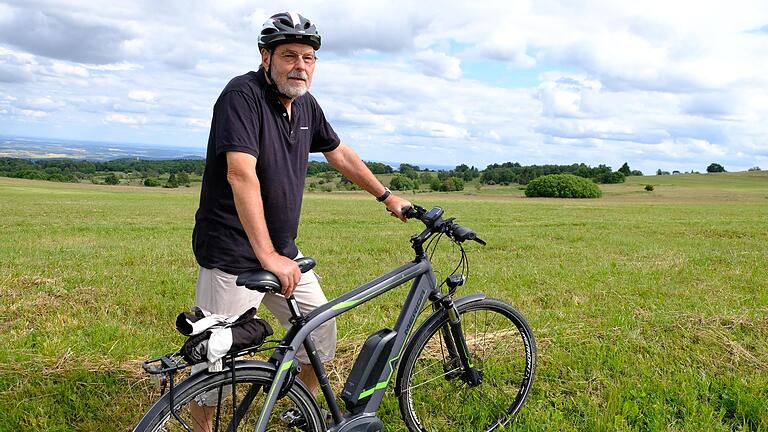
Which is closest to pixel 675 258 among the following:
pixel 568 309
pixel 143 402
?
pixel 568 309

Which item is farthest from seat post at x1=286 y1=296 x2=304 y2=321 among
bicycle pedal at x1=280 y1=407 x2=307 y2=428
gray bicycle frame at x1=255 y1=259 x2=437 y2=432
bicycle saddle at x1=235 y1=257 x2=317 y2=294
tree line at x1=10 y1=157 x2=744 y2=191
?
tree line at x1=10 y1=157 x2=744 y2=191

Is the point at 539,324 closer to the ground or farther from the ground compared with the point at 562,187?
farther from the ground

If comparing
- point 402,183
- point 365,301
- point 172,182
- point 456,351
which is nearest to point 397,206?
point 365,301

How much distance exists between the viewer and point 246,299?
12.3ft

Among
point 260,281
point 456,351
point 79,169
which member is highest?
point 260,281

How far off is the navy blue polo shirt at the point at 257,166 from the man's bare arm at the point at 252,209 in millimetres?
81

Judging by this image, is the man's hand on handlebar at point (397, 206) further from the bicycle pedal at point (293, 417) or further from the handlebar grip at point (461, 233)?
the bicycle pedal at point (293, 417)

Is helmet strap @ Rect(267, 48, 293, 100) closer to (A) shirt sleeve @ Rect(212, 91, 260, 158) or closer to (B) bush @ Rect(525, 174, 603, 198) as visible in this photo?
(A) shirt sleeve @ Rect(212, 91, 260, 158)

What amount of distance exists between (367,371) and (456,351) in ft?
2.74

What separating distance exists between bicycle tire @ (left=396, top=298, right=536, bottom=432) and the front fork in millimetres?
15

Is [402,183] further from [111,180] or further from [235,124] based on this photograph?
[235,124]

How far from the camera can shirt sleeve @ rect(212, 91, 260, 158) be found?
10.8 feet

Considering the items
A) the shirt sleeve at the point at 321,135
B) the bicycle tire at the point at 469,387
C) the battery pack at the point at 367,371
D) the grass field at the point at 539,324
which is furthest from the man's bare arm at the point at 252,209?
the grass field at the point at 539,324

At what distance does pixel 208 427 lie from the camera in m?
3.57
